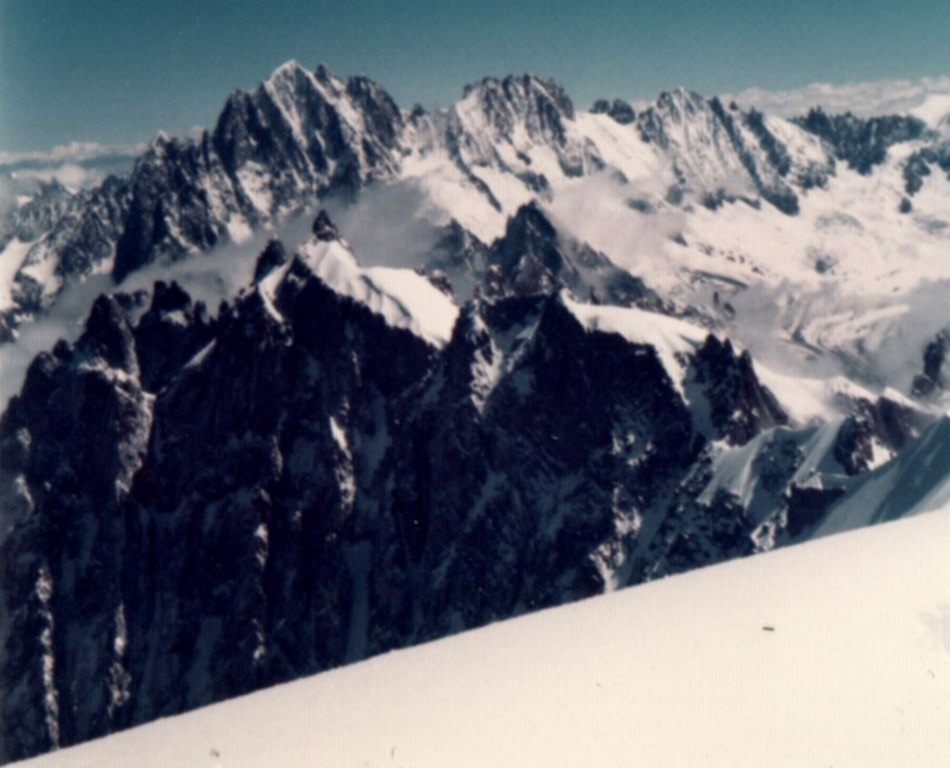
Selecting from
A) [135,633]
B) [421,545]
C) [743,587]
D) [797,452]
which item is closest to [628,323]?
[797,452]

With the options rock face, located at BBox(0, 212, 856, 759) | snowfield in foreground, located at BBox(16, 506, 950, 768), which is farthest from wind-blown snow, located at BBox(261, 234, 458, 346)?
snowfield in foreground, located at BBox(16, 506, 950, 768)

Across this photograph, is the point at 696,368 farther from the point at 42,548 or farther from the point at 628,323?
the point at 42,548

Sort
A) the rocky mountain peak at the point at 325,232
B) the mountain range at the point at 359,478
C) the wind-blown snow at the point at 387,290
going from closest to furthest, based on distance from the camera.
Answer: the mountain range at the point at 359,478, the wind-blown snow at the point at 387,290, the rocky mountain peak at the point at 325,232

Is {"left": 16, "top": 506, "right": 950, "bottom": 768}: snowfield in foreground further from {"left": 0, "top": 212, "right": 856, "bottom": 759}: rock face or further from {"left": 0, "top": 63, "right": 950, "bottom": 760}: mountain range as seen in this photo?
{"left": 0, "top": 212, "right": 856, "bottom": 759}: rock face

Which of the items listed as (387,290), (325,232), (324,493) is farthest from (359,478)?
(325,232)

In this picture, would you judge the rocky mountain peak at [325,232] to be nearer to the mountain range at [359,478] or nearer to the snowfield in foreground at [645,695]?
the mountain range at [359,478]

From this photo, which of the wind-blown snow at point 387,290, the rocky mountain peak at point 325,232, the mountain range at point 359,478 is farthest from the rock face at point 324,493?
the rocky mountain peak at point 325,232

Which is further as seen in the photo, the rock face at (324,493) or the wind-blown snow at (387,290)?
the wind-blown snow at (387,290)
